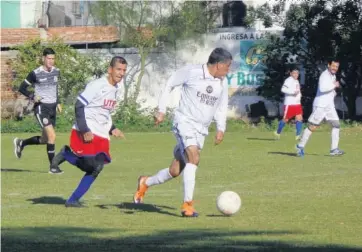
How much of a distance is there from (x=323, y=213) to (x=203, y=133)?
1699 millimetres

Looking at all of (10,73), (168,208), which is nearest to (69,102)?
(10,73)

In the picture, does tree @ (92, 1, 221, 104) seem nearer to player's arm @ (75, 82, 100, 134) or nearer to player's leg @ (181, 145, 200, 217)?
player's arm @ (75, 82, 100, 134)

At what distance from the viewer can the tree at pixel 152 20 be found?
137 ft

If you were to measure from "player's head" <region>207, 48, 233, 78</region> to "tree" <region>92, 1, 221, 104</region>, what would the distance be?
29.9 meters

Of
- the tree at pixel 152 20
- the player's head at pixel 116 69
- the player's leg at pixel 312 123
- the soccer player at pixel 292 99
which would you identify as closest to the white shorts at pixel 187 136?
the player's head at pixel 116 69

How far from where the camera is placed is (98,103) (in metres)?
12.6

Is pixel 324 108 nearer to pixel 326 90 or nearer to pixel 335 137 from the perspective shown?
pixel 326 90

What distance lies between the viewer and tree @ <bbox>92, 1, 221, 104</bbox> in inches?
1646

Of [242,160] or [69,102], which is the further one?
[69,102]

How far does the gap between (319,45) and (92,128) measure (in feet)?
83.7

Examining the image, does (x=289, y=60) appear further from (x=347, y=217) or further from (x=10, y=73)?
(x=347, y=217)

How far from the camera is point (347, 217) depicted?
11367 millimetres

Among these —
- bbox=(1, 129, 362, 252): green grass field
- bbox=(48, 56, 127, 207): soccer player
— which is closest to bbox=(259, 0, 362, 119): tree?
bbox=(1, 129, 362, 252): green grass field

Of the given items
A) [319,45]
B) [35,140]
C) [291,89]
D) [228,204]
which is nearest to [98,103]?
[228,204]
